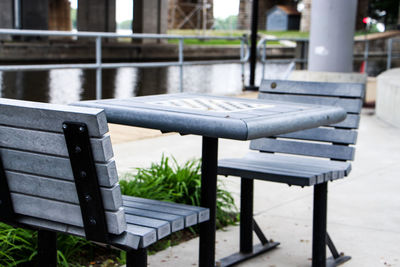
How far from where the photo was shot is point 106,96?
1431 centimetres

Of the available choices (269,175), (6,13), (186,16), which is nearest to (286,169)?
(269,175)

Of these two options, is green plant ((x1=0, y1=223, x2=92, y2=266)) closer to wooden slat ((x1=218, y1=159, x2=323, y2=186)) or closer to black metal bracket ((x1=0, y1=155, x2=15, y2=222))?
black metal bracket ((x1=0, y1=155, x2=15, y2=222))

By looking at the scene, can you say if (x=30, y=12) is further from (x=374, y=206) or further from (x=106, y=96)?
(x=374, y=206)

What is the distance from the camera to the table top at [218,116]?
2668mm

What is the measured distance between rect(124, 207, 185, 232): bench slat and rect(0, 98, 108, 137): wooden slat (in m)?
0.56

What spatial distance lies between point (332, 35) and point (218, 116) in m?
6.87

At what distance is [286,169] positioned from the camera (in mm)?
3488

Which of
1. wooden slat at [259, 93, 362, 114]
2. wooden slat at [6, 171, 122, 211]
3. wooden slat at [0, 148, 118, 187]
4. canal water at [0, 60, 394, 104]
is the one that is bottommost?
canal water at [0, 60, 394, 104]

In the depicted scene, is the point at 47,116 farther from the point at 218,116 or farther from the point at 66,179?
the point at 218,116

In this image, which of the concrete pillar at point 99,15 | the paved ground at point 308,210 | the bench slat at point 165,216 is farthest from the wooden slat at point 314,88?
the concrete pillar at point 99,15

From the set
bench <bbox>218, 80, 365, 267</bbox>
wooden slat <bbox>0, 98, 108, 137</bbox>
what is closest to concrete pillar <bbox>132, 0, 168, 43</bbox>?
bench <bbox>218, 80, 365, 267</bbox>

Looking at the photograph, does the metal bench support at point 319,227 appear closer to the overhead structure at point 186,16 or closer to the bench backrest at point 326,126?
the bench backrest at point 326,126

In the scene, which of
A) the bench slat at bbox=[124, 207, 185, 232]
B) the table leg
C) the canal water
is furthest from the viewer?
the canal water

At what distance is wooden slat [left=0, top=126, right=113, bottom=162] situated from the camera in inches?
84.5
